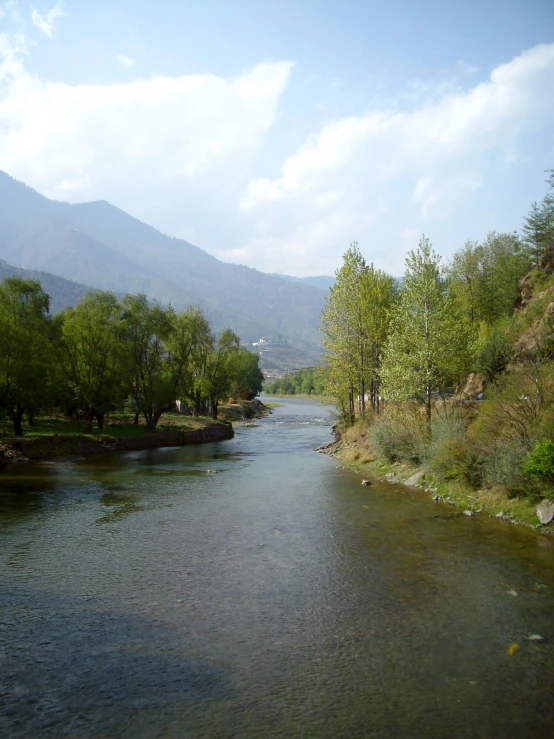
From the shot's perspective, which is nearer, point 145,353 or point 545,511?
point 545,511

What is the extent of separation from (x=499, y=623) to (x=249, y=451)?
→ 127 feet

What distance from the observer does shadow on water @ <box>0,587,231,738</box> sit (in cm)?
Result: 865

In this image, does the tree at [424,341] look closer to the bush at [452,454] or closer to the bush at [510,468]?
the bush at [452,454]

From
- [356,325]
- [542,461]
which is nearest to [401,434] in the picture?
[542,461]

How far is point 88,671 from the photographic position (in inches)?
400

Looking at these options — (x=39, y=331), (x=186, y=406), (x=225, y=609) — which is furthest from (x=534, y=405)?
(x=186, y=406)

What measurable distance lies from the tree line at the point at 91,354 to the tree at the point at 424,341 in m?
29.5

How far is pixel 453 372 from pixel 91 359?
37.0 meters

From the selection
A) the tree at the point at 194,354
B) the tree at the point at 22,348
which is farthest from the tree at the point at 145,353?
the tree at the point at 22,348

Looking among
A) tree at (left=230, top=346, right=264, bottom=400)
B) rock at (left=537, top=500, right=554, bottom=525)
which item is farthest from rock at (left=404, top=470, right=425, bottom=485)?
tree at (left=230, top=346, right=264, bottom=400)

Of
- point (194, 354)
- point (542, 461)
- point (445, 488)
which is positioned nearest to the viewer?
point (542, 461)

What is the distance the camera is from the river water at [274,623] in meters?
8.73

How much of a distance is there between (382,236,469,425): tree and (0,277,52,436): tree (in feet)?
94.3

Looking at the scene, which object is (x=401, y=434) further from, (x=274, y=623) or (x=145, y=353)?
(x=145, y=353)
